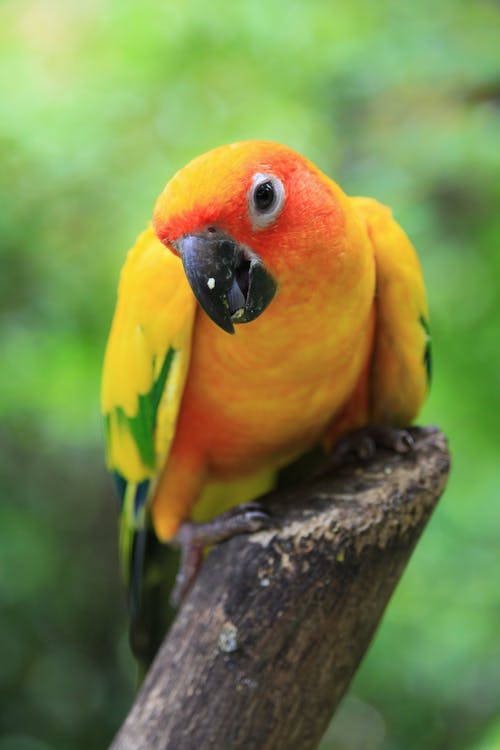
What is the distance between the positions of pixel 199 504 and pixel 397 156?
104 cm

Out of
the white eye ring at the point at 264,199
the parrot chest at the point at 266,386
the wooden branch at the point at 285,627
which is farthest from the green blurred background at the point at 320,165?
the white eye ring at the point at 264,199

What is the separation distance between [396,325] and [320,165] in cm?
86

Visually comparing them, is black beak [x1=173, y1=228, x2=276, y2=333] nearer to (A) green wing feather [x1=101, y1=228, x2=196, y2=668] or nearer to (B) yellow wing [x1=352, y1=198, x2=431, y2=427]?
(A) green wing feather [x1=101, y1=228, x2=196, y2=668]

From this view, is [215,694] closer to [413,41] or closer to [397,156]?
[397,156]

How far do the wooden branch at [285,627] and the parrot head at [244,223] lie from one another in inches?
12.8

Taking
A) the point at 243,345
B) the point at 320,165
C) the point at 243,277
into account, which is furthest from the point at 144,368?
the point at 320,165

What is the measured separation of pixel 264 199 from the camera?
1031mm

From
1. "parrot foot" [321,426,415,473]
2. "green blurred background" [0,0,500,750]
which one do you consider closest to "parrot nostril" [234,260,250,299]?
"parrot foot" [321,426,415,473]

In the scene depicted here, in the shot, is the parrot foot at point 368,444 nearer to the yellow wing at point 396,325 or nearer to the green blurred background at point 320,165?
the yellow wing at point 396,325

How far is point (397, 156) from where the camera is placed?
2.04 meters

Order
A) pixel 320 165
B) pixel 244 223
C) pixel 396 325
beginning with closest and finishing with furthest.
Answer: pixel 244 223
pixel 396 325
pixel 320 165

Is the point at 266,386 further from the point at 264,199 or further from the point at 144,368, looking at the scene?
the point at 264,199

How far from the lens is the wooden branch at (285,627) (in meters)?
1.12

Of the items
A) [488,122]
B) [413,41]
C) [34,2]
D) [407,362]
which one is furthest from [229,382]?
[34,2]
